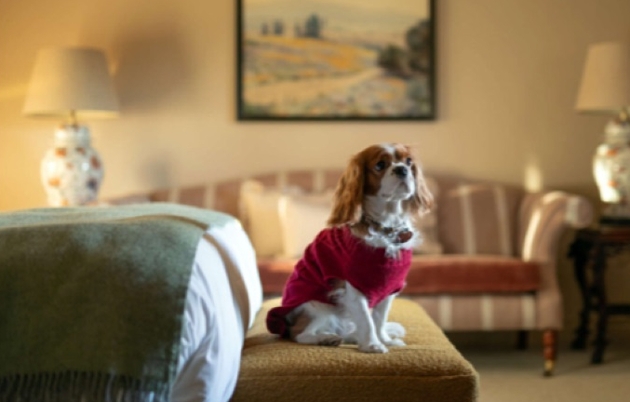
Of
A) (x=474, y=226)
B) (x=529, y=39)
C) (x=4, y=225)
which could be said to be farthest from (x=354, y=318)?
(x=529, y=39)

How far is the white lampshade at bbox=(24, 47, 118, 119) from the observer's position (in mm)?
3324

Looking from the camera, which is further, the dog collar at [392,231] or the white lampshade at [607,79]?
the white lampshade at [607,79]

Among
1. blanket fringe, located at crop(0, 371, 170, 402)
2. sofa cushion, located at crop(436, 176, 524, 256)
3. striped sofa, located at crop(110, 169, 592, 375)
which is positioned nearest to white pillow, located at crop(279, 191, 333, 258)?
striped sofa, located at crop(110, 169, 592, 375)

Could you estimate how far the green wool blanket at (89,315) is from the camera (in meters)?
1.15

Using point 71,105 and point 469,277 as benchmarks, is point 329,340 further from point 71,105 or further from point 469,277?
point 71,105

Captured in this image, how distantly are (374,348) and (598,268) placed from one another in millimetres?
2028

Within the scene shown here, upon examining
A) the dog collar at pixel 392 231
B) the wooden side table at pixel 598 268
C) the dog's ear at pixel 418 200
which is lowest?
the wooden side table at pixel 598 268

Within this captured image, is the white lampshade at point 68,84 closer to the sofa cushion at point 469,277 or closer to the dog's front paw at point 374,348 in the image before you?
the sofa cushion at point 469,277

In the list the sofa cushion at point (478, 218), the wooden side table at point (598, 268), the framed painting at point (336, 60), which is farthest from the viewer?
the framed painting at point (336, 60)

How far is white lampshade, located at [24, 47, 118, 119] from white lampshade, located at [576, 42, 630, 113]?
2.38 meters

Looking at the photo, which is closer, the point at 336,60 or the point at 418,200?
the point at 418,200

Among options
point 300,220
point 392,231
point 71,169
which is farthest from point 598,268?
point 71,169

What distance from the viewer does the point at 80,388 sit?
45.6 inches

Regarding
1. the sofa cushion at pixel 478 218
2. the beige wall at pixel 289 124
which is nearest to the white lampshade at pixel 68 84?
the beige wall at pixel 289 124
